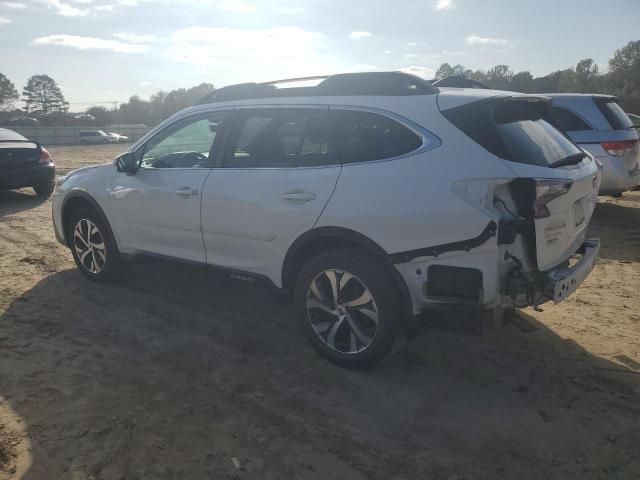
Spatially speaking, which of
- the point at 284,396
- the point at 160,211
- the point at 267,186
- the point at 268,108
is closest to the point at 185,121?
the point at 160,211

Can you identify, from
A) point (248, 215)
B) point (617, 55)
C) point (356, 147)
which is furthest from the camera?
point (617, 55)

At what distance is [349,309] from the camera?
3.47m

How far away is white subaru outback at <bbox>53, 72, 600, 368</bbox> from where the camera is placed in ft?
9.71

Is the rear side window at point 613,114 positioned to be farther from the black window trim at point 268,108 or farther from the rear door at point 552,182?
the black window trim at point 268,108

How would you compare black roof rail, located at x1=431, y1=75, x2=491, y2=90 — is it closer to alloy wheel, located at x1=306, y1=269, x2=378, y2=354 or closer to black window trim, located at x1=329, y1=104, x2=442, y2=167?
black window trim, located at x1=329, y1=104, x2=442, y2=167

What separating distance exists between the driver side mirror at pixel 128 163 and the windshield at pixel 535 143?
10.4 feet

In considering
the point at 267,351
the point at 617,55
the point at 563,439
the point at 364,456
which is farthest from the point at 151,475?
the point at 617,55

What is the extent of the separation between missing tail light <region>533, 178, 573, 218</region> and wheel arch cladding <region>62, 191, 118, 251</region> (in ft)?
12.6

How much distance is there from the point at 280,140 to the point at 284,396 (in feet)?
5.96

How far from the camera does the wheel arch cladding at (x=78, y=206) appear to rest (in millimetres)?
5051

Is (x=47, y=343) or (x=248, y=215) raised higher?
(x=248, y=215)

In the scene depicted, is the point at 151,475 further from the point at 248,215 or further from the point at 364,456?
the point at 248,215

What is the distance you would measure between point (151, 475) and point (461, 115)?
2.62 metres

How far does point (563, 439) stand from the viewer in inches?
112
